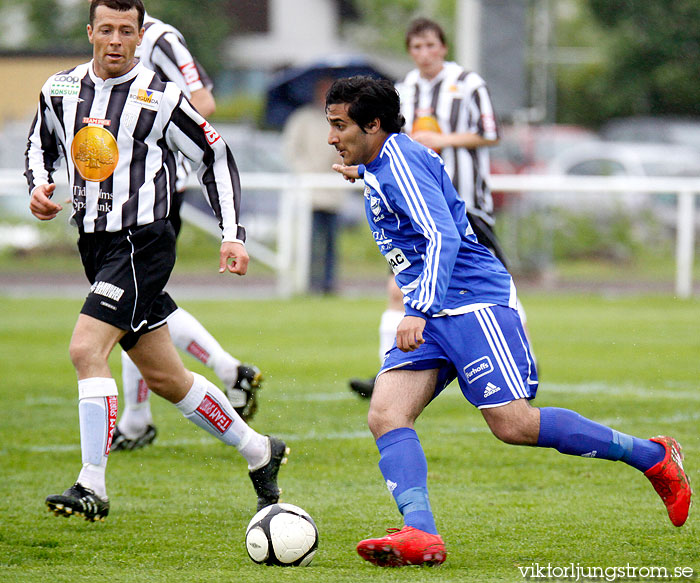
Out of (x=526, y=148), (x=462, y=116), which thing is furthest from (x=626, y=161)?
(x=462, y=116)

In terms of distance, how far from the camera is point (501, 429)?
13.4ft

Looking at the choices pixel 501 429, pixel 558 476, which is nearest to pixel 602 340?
pixel 558 476

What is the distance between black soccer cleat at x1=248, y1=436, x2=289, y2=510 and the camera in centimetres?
474

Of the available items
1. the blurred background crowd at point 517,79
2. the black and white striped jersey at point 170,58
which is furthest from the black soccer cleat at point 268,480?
the blurred background crowd at point 517,79

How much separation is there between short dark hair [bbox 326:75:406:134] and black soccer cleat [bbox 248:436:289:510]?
4.85 feet

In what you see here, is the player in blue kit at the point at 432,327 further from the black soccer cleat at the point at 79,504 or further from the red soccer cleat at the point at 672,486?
the black soccer cleat at the point at 79,504

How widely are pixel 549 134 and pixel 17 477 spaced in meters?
23.3

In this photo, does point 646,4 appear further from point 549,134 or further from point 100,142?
point 100,142

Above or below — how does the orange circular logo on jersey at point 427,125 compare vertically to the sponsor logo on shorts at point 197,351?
above

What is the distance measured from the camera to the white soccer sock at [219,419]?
4.77 metres

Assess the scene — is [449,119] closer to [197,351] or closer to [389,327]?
[389,327]

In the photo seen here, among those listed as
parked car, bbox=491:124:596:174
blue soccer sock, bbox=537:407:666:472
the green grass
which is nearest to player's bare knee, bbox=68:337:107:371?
the green grass

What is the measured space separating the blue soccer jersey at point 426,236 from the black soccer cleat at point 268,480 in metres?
1.07

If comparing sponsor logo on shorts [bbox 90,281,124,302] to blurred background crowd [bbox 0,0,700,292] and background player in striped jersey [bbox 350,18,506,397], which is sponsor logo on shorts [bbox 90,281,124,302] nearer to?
background player in striped jersey [bbox 350,18,506,397]
